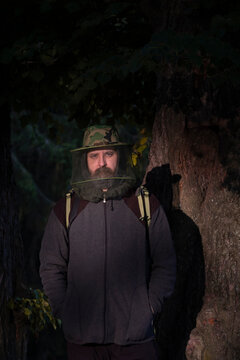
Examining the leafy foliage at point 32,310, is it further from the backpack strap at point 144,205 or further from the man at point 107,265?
the backpack strap at point 144,205

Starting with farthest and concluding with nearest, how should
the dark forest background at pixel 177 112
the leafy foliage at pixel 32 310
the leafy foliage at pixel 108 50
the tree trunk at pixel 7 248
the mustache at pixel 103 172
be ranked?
1. the leafy foliage at pixel 32 310
2. the tree trunk at pixel 7 248
3. the dark forest background at pixel 177 112
4. the leafy foliage at pixel 108 50
5. the mustache at pixel 103 172

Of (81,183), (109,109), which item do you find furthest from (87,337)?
(109,109)

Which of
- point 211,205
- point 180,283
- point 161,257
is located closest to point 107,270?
point 161,257

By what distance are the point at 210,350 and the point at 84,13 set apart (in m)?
3.53

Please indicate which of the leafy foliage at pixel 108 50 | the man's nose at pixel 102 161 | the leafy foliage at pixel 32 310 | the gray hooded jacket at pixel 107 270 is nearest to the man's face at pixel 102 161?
the man's nose at pixel 102 161

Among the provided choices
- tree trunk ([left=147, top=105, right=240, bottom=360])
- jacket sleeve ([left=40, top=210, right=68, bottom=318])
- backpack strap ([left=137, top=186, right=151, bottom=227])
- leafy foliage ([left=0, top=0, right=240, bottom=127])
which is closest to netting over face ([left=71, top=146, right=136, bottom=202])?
backpack strap ([left=137, top=186, right=151, bottom=227])

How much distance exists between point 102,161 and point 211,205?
4.05 ft

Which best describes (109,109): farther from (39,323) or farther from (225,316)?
(225,316)

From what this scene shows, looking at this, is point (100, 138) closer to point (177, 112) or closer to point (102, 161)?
point (102, 161)

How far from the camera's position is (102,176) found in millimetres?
3549

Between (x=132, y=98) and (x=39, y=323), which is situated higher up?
(x=132, y=98)

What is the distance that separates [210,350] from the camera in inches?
162

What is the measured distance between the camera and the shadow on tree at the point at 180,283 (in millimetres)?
4336

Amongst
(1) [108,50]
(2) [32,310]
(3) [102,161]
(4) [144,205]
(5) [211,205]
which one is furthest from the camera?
(2) [32,310]
